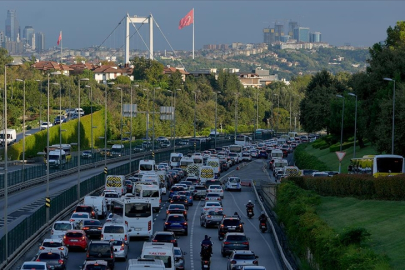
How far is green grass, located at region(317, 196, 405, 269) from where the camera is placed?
3050 cm

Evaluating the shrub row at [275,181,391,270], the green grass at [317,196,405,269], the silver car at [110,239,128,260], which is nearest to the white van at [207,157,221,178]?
the green grass at [317,196,405,269]

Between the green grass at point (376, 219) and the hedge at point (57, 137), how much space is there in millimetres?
52875

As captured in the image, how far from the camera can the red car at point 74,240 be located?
42.3 meters

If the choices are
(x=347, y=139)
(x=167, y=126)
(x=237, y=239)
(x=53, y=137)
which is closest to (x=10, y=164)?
(x=53, y=137)

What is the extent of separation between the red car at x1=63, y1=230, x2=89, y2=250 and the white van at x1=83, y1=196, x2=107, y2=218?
12637 millimetres

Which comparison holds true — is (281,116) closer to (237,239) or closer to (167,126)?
(167,126)

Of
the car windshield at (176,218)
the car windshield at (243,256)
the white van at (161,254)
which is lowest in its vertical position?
the car windshield at (176,218)

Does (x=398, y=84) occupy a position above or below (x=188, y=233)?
above

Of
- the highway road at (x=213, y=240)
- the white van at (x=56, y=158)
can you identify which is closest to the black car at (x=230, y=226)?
the highway road at (x=213, y=240)

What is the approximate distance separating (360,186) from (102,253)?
619 inches

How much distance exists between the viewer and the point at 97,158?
9869cm

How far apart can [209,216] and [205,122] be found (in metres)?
119

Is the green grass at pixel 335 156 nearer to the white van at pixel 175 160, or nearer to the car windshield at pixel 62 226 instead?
the white van at pixel 175 160

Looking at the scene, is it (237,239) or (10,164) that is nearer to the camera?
(237,239)
